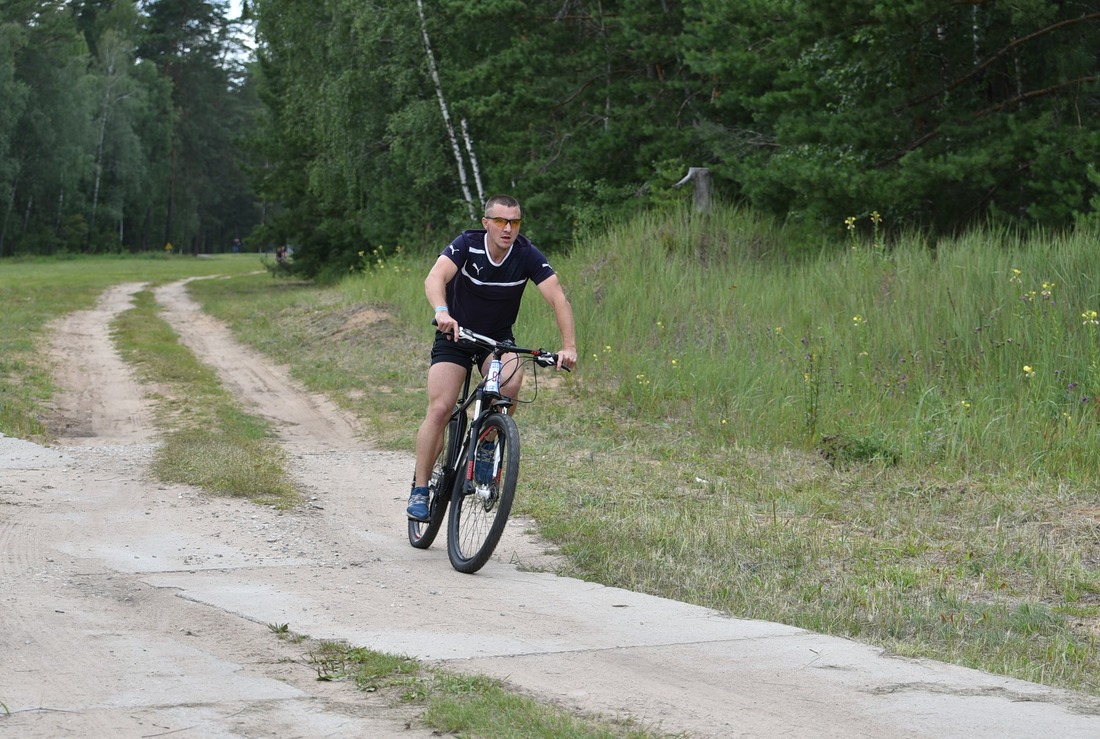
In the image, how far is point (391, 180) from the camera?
111ft

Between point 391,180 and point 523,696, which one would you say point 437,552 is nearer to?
point 523,696

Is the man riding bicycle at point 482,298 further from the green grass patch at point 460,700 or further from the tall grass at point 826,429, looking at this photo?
the green grass patch at point 460,700

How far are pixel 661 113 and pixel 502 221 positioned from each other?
20.0 m

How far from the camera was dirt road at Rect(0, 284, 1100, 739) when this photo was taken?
4.30 meters

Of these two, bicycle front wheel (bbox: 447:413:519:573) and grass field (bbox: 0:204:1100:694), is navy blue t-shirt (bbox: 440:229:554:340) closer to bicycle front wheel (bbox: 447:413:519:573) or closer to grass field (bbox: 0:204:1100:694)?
bicycle front wheel (bbox: 447:413:519:573)

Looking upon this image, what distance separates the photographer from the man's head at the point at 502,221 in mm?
7070

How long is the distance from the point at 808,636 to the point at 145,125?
8446 centimetres

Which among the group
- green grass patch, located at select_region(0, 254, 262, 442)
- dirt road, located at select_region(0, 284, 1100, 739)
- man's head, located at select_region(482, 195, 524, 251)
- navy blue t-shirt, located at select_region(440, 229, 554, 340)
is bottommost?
green grass patch, located at select_region(0, 254, 262, 442)

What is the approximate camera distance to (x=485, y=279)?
721 centimetres

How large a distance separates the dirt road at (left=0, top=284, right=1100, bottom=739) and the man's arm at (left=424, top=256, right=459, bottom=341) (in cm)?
125

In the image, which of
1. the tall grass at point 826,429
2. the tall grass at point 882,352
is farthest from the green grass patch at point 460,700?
the tall grass at point 882,352

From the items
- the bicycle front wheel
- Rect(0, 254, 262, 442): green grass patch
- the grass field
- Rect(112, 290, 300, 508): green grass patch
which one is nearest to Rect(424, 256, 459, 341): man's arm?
the bicycle front wheel

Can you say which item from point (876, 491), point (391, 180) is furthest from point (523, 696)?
point (391, 180)

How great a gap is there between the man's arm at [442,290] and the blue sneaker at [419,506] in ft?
3.29
